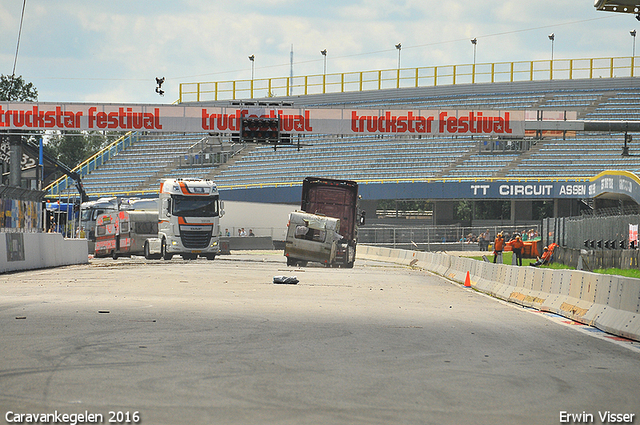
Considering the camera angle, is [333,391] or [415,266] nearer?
[333,391]

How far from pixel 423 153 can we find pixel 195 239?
29.0m

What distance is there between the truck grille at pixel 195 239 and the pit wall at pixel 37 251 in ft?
18.4

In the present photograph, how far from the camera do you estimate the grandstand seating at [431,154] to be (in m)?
59.4

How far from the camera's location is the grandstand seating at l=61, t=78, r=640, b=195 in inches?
2340

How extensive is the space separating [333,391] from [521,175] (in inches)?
2091

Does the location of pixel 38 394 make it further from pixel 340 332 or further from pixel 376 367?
pixel 340 332

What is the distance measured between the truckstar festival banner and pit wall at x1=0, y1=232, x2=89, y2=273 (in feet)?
22.2

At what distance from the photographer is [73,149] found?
118312 mm

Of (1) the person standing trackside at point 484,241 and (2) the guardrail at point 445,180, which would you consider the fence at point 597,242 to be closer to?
(1) the person standing trackside at point 484,241

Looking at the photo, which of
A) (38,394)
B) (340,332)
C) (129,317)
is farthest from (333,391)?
(129,317)

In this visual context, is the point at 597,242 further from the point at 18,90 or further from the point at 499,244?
the point at 18,90

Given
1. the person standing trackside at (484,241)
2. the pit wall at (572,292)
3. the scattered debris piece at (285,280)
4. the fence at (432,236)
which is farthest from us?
the fence at (432,236)

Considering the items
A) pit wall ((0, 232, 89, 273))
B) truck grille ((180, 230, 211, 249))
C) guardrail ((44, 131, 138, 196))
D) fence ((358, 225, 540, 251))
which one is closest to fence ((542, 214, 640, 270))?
truck grille ((180, 230, 211, 249))

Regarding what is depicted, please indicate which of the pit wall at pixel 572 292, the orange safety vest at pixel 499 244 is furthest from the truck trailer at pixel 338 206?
the pit wall at pixel 572 292
